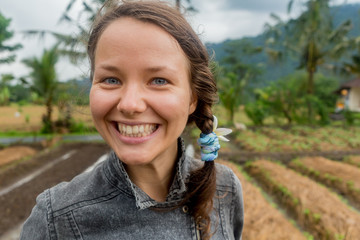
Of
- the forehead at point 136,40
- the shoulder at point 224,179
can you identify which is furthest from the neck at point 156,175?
the forehead at point 136,40

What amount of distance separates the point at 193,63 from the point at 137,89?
0.21 meters

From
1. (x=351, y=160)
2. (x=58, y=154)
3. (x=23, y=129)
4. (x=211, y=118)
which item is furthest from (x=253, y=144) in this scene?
(x=23, y=129)

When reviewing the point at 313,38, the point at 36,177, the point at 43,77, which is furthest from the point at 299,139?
the point at 43,77

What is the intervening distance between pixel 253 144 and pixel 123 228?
Answer: 9.62m

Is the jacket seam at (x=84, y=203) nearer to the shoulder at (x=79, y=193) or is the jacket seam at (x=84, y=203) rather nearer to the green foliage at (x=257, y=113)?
the shoulder at (x=79, y=193)

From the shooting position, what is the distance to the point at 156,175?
3.27 ft

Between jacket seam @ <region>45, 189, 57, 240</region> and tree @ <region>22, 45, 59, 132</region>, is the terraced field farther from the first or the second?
tree @ <region>22, 45, 59, 132</region>

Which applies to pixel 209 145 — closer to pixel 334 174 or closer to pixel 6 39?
pixel 334 174

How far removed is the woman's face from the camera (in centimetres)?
79

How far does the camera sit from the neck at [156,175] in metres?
0.98

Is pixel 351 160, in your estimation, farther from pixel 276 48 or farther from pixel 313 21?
pixel 276 48

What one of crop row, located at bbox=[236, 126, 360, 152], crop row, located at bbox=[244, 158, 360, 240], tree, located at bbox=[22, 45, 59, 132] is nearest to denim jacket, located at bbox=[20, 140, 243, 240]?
crop row, located at bbox=[244, 158, 360, 240]

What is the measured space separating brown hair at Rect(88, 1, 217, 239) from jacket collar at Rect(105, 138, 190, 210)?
1.7 inches

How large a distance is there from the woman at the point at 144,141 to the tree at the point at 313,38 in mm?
17111
